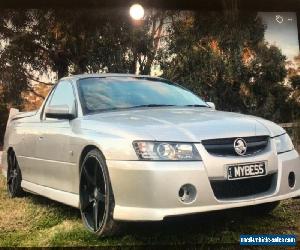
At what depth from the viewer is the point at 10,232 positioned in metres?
3.65

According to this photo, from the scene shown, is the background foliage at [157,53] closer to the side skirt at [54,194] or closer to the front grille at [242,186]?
the side skirt at [54,194]

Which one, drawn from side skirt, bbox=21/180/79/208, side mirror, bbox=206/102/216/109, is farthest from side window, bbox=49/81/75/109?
side mirror, bbox=206/102/216/109

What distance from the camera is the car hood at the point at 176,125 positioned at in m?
3.15

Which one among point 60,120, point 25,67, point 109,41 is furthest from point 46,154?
point 109,41

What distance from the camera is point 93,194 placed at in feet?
11.9

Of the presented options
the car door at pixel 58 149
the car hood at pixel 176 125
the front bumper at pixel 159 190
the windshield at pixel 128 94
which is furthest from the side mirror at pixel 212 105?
the front bumper at pixel 159 190

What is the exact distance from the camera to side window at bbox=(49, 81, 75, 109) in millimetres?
4289

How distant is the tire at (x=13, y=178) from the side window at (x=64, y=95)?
0.90 meters

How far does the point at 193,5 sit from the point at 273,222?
166cm

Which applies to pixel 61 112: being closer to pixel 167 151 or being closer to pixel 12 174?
pixel 167 151

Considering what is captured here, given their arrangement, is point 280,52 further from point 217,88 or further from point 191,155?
point 191,155

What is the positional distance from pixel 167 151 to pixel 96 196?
28.5 inches

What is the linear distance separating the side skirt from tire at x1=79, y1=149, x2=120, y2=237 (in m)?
0.10

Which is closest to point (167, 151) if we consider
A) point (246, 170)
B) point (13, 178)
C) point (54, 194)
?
point (246, 170)
